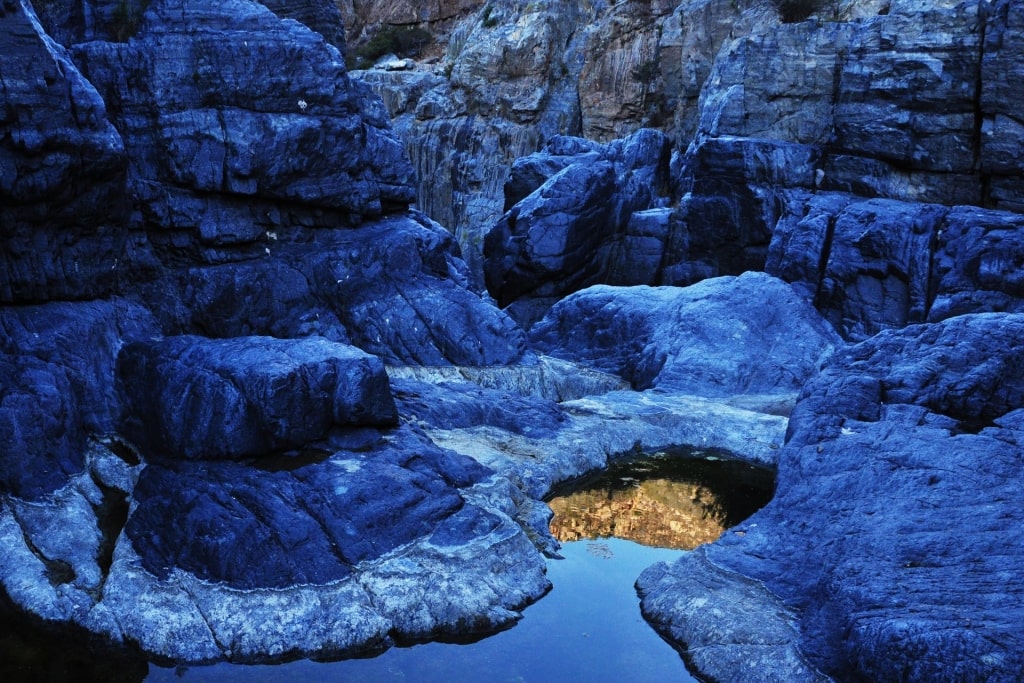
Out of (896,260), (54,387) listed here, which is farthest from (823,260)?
(54,387)

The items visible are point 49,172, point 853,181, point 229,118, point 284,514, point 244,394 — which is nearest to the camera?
point 284,514

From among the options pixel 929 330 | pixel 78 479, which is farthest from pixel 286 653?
pixel 929 330

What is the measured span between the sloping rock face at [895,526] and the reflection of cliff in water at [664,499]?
1.03m

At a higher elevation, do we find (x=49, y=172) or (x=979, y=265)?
(x=49, y=172)

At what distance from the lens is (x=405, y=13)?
4678 centimetres

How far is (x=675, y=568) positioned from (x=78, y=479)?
6360mm

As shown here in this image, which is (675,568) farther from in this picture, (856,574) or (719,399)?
(719,399)

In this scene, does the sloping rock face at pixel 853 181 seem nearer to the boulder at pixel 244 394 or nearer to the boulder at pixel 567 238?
the boulder at pixel 567 238

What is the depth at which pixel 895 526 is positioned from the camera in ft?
30.2

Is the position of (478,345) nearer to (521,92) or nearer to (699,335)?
(699,335)

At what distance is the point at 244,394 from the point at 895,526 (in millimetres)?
6682

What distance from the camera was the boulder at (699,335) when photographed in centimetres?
1698

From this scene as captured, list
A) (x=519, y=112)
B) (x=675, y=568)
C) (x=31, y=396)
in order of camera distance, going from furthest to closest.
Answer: (x=519, y=112) < (x=31, y=396) < (x=675, y=568)

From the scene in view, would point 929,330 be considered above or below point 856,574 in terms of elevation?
above
